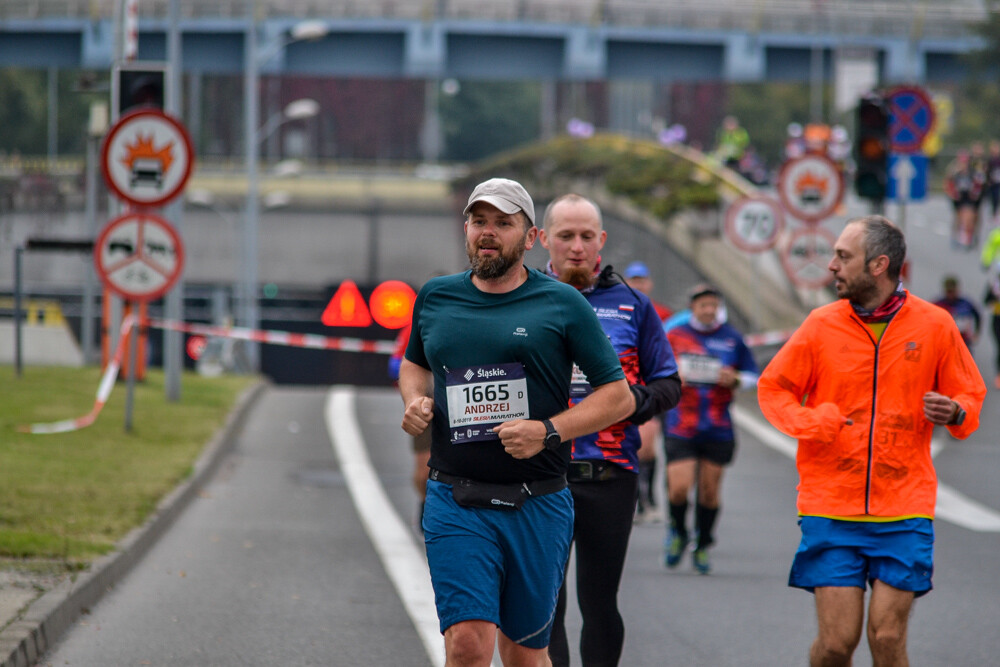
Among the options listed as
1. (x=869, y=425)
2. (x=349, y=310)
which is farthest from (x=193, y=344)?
(x=869, y=425)

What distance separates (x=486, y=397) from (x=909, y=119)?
13.0 metres

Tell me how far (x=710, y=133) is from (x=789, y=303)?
62917mm

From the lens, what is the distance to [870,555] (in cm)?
539

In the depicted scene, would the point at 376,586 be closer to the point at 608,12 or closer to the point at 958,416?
the point at 958,416

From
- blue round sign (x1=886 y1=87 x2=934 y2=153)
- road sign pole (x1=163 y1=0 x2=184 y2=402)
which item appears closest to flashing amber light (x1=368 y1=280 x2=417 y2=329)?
road sign pole (x1=163 y1=0 x2=184 y2=402)

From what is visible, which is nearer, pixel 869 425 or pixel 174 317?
pixel 869 425

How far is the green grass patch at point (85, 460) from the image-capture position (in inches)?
369

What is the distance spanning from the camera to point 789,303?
1020 inches

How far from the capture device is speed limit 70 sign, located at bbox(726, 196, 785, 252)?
72.7 feet

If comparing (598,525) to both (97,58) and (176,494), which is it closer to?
(176,494)

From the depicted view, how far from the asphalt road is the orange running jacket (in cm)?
191

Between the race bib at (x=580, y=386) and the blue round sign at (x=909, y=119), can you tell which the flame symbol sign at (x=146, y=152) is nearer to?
the blue round sign at (x=909, y=119)

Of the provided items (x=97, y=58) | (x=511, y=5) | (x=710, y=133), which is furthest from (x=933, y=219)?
(x=710, y=133)

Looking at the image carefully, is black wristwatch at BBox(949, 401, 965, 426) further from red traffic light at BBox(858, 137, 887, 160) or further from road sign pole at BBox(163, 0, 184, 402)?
road sign pole at BBox(163, 0, 184, 402)
